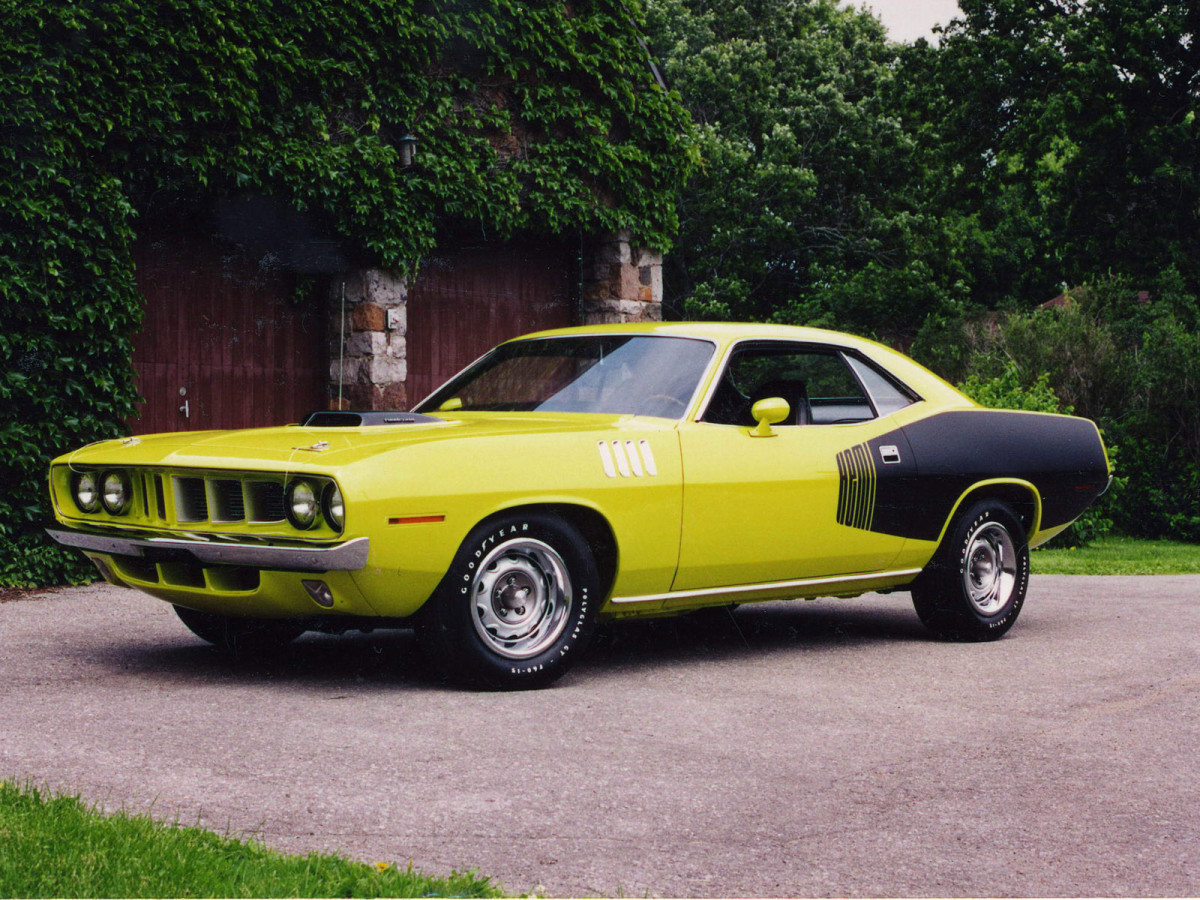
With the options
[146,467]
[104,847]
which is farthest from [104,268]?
[104,847]

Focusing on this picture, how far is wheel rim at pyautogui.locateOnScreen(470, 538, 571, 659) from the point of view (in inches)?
234

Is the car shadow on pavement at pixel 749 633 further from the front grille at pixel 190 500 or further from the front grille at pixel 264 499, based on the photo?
the front grille at pixel 190 500

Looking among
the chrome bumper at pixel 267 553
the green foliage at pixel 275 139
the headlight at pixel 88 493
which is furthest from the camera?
the green foliage at pixel 275 139

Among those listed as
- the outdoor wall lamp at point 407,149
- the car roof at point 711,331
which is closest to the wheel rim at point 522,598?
the car roof at point 711,331

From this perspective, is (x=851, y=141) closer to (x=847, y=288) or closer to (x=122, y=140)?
(x=847, y=288)

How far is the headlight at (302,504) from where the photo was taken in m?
5.64

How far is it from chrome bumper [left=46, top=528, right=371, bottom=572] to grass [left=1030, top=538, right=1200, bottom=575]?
886cm

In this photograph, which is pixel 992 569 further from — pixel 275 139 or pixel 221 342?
pixel 221 342

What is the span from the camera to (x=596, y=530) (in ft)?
20.8

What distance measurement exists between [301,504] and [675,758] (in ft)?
5.78

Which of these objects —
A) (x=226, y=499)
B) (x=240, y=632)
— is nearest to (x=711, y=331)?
(x=226, y=499)

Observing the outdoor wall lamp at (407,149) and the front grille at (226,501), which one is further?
the outdoor wall lamp at (407,149)

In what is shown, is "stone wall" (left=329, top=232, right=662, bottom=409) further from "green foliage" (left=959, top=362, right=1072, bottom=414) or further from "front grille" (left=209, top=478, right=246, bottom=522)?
"green foliage" (left=959, top=362, right=1072, bottom=414)

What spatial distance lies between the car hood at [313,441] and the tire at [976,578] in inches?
76.9
